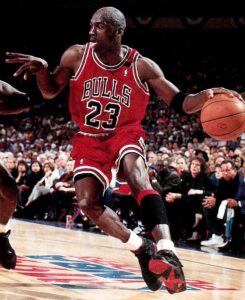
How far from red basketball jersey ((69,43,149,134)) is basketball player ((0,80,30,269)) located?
45 cm

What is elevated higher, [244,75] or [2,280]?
[244,75]

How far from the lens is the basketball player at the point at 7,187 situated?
13.7 feet

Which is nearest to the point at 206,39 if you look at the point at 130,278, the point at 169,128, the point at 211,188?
the point at 169,128

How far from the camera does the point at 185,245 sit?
8.36m

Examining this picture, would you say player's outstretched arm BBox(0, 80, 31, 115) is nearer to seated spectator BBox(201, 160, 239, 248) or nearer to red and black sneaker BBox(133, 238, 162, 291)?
red and black sneaker BBox(133, 238, 162, 291)

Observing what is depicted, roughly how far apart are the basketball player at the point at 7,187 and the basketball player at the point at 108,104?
0.50 ft

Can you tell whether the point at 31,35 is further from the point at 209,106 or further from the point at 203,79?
the point at 209,106

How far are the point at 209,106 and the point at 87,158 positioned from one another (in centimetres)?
95

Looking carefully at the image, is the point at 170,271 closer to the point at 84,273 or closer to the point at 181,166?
the point at 84,273

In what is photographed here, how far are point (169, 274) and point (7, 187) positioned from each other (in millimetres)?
1470

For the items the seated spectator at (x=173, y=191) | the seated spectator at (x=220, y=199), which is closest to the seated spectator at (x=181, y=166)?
the seated spectator at (x=173, y=191)

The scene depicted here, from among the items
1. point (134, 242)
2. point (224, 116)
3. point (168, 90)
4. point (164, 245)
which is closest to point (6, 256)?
point (134, 242)

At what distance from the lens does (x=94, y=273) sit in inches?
204

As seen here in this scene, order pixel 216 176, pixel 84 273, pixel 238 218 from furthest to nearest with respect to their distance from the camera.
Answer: pixel 216 176 → pixel 238 218 → pixel 84 273
